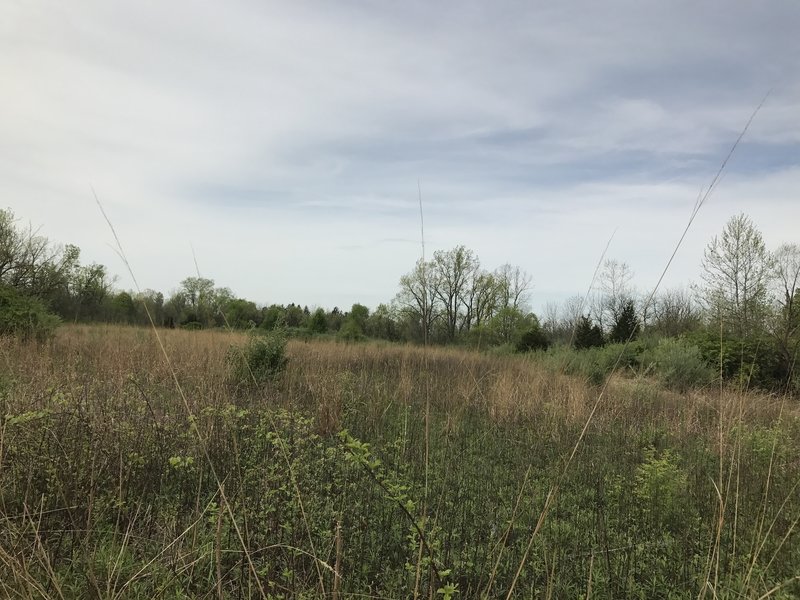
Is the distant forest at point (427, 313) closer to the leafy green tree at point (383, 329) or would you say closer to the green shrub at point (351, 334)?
the green shrub at point (351, 334)

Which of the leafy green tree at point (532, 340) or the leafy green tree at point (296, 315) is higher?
the leafy green tree at point (296, 315)

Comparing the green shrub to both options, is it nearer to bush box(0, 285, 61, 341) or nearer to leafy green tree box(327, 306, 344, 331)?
leafy green tree box(327, 306, 344, 331)

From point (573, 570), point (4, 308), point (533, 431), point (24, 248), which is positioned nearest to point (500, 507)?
point (573, 570)

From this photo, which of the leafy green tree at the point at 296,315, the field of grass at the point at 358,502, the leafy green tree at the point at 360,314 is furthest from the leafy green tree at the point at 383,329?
the field of grass at the point at 358,502

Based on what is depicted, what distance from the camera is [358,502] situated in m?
2.98

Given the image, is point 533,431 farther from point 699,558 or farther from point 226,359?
point 226,359

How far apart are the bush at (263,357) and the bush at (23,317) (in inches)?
151

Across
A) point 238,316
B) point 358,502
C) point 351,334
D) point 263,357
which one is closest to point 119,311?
point 238,316

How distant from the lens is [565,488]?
13.3ft

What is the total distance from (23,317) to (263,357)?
4.84 metres

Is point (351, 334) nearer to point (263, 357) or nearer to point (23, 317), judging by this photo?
point (23, 317)

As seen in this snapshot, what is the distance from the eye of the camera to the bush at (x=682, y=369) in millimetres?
10656

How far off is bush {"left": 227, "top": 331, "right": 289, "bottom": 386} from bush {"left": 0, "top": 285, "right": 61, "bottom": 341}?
3838mm

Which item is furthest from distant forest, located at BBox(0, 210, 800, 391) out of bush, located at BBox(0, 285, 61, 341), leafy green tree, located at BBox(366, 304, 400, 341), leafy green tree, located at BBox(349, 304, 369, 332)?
leafy green tree, located at BBox(349, 304, 369, 332)
